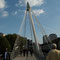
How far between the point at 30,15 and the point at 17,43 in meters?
4.59

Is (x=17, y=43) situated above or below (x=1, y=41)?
below

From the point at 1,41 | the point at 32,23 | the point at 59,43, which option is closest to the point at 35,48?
the point at 32,23

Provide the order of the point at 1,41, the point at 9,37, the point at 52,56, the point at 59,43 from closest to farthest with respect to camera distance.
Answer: the point at 52,56 → the point at 1,41 → the point at 59,43 → the point at 9,37

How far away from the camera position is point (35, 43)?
25.2m

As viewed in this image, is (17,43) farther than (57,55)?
Yes

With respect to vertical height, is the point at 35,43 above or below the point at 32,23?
below

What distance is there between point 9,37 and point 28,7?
69.4 m

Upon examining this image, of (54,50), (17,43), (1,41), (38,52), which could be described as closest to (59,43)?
(1,41)

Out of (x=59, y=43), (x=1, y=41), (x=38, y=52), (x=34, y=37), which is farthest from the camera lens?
(x=59, y=43)

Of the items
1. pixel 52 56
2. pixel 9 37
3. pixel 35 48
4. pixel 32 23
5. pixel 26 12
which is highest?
pixel 9 37

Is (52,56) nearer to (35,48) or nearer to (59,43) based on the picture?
(35,48)

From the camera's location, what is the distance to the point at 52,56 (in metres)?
6.56

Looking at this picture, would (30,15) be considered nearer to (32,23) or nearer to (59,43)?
(32,23)

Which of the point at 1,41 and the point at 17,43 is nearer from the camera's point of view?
the point at 17,43
